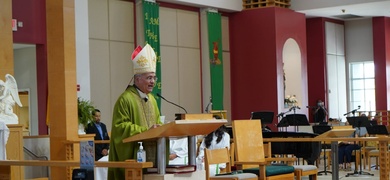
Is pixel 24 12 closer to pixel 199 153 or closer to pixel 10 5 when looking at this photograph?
pixel 10 5

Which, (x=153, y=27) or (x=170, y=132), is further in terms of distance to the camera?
(x=153, y=27)

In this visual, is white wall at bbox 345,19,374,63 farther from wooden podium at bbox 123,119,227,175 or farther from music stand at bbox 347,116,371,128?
wooden podium at bbox 123,119,227,175

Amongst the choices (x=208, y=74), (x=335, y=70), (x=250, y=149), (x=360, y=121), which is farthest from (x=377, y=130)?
(x=335, y=70)

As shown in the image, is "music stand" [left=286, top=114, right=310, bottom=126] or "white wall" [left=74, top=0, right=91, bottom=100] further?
"music stand" [left=286, top=114, right=310, bottom=126]

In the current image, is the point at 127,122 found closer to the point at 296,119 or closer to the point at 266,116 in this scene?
the point at 266,116

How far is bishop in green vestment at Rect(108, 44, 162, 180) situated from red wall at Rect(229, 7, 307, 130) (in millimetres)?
13433

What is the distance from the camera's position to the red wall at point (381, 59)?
21844 millimetres

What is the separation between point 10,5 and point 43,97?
2.09 metres

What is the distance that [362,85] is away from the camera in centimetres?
2323

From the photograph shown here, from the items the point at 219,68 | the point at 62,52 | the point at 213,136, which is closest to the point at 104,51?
the point at 219,68

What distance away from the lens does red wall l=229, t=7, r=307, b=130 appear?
736 inches

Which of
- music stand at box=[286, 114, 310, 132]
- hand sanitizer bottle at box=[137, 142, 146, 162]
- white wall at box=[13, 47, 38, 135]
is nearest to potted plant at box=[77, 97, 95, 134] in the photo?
white wall at box=[13, 47, 38, 135]

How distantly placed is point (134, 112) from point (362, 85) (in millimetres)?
18810

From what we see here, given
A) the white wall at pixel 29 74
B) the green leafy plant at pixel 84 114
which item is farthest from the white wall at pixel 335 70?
the green leafy plant at pixel 84 114
